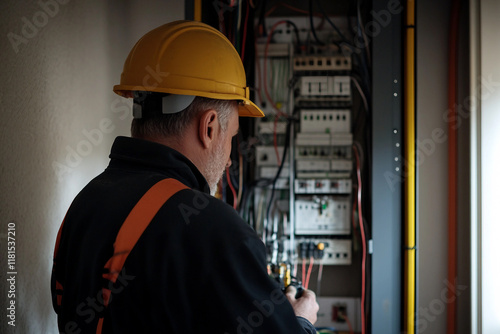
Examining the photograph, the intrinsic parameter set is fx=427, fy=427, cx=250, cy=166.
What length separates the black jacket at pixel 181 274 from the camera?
73cm

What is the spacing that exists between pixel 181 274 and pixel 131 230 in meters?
0.12

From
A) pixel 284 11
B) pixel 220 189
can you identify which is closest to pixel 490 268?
pixel 220 189

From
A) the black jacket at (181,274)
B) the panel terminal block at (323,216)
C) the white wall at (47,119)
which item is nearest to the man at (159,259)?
the black jacket at (181,274)

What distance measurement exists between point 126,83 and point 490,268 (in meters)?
1.95

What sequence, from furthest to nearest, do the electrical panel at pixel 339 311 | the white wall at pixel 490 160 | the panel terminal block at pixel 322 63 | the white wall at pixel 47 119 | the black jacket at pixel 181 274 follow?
the electrical panel at pixel 339 311 → the panel terminal block at pixel 322 63 → the white wall at pixel 490 160 → the white wall at pixel 47 119 → the black jacket at pixel 181 274

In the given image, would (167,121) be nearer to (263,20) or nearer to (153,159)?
(153,159)

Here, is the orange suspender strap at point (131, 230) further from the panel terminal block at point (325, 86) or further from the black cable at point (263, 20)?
the black cable at point (263, 20)

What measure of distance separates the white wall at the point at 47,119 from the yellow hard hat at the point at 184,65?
1.06ft

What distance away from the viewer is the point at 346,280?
273 centimetres

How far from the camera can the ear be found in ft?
3.08

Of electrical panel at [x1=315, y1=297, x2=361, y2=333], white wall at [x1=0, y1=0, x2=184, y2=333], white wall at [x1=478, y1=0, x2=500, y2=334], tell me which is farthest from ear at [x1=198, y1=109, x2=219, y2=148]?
electrical panel at [x1=315, y1=297, x2=361, y2=333]

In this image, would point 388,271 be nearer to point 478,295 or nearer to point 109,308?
point 478,295

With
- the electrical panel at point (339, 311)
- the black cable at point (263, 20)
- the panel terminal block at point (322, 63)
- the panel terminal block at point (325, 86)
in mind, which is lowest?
the electrical panel at point (339, 311)

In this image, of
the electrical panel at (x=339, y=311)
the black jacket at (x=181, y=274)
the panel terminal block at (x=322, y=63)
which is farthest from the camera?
the electrical panel at (x=339, y=311)
